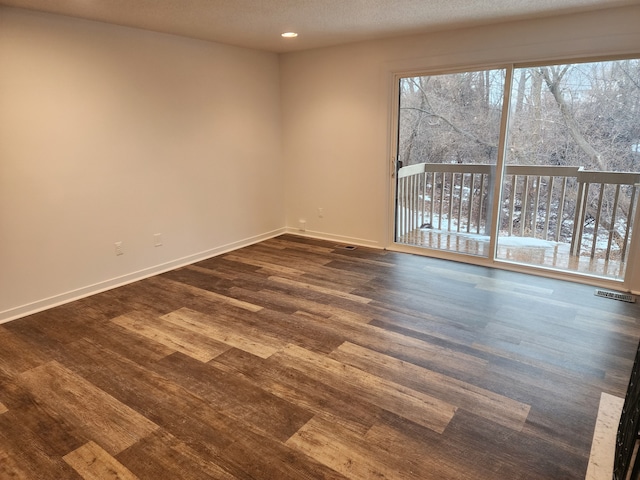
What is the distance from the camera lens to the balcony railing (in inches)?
166

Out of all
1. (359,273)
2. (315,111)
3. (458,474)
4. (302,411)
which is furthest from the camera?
(315,111)

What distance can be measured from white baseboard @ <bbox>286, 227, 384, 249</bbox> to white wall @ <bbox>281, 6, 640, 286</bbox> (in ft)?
0.04

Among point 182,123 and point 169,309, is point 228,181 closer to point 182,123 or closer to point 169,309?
point 182,123

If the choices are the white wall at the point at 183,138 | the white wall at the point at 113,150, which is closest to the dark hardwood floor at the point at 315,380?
the white wall at the point at 113,150

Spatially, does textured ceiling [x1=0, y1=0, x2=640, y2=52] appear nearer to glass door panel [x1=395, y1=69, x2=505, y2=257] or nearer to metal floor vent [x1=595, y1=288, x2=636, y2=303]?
glass door panel [x1=395, y1=69, x2=505, y2=257]

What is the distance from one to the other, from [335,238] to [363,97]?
173 centimetres

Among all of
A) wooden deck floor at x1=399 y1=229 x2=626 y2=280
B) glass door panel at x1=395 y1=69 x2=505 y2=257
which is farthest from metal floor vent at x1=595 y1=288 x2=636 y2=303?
glass door panel at x1=395 y1=69 x2=505 y2=257

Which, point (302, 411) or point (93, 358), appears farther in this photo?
point (93, 358)

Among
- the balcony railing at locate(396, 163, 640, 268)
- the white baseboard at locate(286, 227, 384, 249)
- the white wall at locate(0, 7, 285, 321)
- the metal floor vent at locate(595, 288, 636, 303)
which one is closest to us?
the white wall at locate(0, 7, 285, 321)

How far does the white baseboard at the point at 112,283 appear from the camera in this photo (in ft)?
10.5

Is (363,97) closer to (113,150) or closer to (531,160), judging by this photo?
(531,160)

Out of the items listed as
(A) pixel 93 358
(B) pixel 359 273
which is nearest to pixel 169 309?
(A) pixel 93 358

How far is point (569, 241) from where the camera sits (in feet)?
15.1

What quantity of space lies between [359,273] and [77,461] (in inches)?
109
